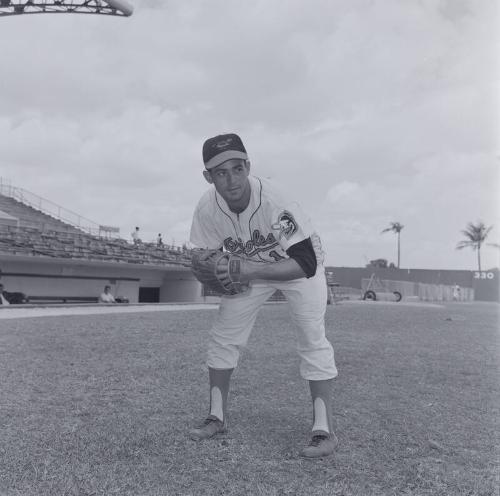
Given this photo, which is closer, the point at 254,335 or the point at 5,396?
the point at 5,396

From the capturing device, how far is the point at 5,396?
4207 mm

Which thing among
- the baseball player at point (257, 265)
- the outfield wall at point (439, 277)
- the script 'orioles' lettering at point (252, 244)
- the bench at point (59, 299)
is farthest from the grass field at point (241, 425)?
the outfield wall at point (439, 277)

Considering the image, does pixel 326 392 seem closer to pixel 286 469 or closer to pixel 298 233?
pixel 286 469

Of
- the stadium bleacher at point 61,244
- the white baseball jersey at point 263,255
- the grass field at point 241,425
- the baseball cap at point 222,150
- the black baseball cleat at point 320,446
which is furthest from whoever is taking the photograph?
the stadium bleacher at point 61,244

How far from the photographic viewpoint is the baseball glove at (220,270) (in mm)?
3115

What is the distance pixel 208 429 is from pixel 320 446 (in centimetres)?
73

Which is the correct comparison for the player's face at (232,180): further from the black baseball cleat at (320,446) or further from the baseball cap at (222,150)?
the black baseball cleat at (320,446)

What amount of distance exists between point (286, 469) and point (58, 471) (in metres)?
1.19

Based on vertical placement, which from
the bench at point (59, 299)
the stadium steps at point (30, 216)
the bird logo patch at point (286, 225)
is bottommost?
the bench at point (59, 299)

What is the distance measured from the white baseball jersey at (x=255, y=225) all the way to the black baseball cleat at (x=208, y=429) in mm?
1111

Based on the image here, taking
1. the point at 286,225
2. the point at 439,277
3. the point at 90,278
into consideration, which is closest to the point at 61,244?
the point at 90,278

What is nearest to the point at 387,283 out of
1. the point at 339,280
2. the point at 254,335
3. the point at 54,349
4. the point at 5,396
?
the point at 339,280

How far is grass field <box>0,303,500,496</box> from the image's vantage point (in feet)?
8.45

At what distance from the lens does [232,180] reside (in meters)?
3.11
